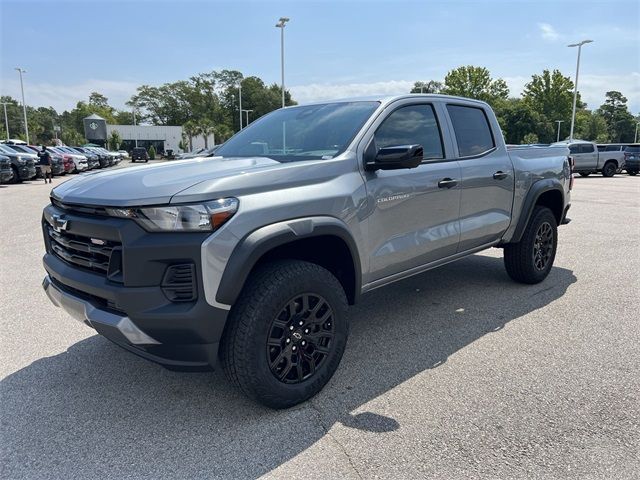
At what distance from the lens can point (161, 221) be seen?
2.46m

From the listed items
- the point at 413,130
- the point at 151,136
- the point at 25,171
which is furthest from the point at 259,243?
the point at 151,136

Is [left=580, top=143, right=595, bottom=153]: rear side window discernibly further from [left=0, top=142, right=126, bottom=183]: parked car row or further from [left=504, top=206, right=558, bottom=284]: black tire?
[left=0, top=142, right=126, bottom=183]: parked car row

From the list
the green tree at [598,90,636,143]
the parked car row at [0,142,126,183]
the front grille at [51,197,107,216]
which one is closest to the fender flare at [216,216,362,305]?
the front grille at [51,197,107,216]

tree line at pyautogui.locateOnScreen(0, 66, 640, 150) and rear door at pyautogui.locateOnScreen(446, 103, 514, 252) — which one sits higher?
tree line at pyautogui.locateOnScreen(0, 66, 640, 150)

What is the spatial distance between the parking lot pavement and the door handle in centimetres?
122

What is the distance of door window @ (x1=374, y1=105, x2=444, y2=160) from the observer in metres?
3.60

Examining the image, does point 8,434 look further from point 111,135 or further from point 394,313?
point 111,135

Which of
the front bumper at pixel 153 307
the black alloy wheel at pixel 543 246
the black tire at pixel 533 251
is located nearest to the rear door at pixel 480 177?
the black tire at pixel 533 251

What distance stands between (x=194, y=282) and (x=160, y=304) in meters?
0.21

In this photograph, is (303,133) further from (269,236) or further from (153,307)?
(153,307)

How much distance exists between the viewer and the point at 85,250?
274cm

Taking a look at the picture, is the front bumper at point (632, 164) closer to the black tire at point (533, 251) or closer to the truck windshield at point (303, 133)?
the black tire at point (533, 251)

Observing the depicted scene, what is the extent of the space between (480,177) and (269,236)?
246 cm

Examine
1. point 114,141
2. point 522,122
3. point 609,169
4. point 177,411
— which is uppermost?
point 522,122
